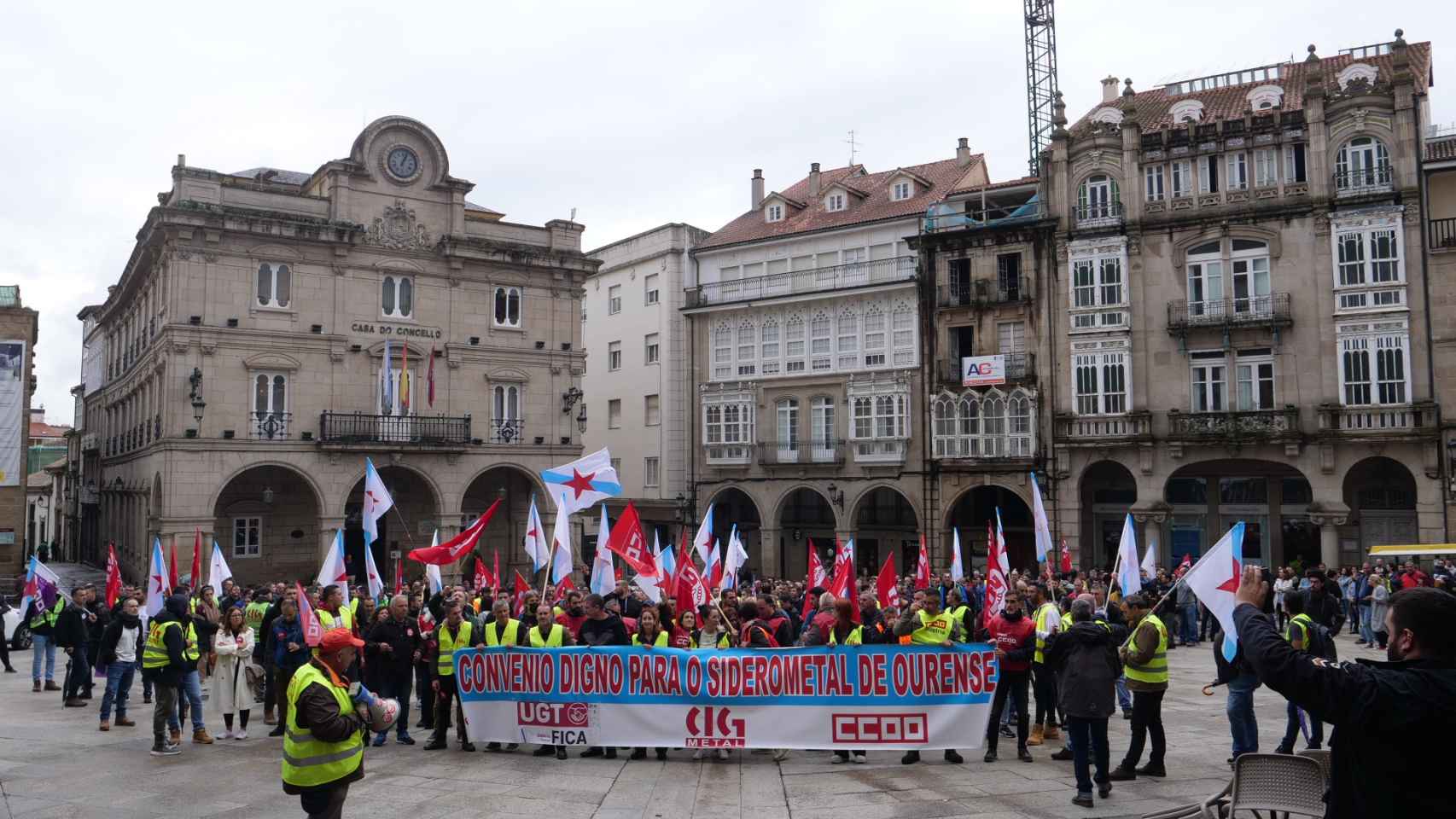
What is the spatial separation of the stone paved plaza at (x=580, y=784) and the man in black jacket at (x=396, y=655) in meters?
0.75

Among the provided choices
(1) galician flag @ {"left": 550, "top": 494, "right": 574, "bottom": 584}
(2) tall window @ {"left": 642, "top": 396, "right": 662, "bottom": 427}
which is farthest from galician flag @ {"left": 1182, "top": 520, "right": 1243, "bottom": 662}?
(2) tall window @ {"left": 642, "top": 396, "right": 662, "bottom": 427}

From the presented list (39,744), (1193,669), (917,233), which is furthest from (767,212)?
(39,744)

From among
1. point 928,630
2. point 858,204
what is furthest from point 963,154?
point 928,630

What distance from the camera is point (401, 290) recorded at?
35.8m

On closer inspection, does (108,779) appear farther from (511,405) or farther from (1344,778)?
(511,405)

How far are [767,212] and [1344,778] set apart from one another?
44.3 metres

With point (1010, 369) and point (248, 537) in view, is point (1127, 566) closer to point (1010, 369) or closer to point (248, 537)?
point (1010, 369)

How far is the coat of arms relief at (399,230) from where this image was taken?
116 ft

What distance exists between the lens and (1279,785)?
690cm

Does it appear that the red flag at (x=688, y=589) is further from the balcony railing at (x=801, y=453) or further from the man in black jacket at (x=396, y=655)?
the balcony railing at (x=801, y=453)

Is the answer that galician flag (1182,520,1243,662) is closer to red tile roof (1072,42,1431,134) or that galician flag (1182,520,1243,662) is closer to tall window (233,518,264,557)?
red tile roof (1072,42,1431,134)

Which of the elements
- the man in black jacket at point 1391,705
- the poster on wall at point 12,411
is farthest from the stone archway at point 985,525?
the man in black jacket at point 1391,705

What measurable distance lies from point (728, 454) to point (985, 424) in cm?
1091

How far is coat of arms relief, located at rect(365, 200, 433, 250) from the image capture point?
3528 centimetres
